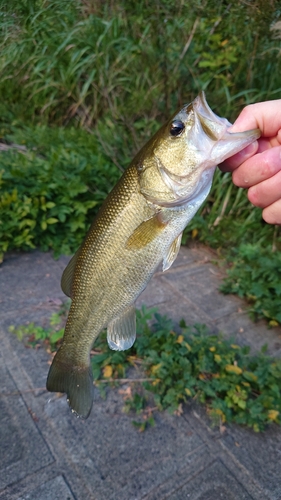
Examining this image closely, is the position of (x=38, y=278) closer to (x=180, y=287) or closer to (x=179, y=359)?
(x=180, y=287)

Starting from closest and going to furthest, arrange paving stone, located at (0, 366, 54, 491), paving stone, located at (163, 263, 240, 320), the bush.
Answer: paving stone, located at (0, 366, 54, 491)
paving stone, located at (163, 263, 240, 320)
the bush

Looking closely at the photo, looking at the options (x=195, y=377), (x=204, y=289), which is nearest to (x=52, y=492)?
(x=195, y=377)

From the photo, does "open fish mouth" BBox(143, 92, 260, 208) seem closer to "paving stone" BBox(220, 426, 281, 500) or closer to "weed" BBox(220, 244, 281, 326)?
"paving stone" BBox(220, 426, 281, 500)

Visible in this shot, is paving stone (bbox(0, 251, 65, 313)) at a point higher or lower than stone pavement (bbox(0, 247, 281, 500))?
lower

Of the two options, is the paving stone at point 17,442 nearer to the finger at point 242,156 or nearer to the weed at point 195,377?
the weed at point 195,377

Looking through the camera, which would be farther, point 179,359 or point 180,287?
point 180,287

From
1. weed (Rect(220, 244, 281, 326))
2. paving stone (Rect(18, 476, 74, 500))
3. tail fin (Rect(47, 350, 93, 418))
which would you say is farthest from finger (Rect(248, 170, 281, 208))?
weed (Rect(220, 244, 281, 326))

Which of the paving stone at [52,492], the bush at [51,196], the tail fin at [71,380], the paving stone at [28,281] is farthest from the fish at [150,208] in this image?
the bush at [51,196]

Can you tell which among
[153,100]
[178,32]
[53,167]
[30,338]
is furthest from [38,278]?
[178,32]
